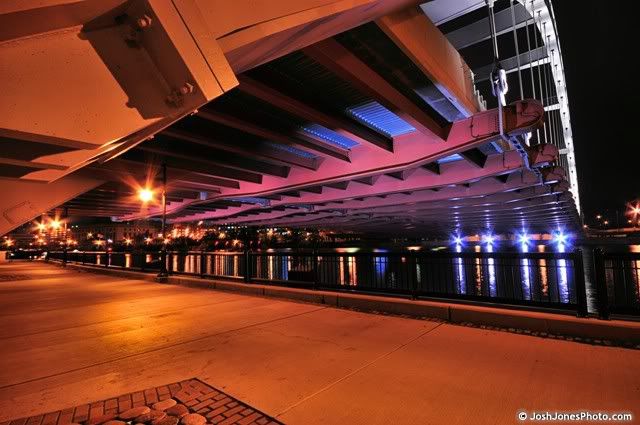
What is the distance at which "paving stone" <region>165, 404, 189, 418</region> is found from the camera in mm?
3033

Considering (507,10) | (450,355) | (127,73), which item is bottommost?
(450,355)

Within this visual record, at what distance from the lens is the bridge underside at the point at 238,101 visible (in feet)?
8.21

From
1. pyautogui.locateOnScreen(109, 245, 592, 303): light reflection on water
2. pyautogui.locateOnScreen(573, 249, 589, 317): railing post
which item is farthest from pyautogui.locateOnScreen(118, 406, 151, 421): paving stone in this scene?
pyautogui.locateOnScreen(573, 249, 589, 317): railing post

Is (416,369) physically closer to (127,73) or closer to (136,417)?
(136,417)

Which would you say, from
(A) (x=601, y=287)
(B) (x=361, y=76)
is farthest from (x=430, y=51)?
(A) (x=601, y=287)

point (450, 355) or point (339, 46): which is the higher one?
point (339, 46)

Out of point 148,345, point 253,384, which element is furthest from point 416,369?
point 148,345

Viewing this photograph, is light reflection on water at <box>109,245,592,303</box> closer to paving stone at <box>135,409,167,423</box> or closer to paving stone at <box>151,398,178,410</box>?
paving stone at <box>151,398,178,410</box>

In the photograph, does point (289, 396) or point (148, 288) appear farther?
point (148, 288)

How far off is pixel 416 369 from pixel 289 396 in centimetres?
162

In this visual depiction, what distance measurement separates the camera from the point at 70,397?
11.3 ft

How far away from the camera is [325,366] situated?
4137 mm

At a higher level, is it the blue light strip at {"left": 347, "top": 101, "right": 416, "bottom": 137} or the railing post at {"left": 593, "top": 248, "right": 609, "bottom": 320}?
the blue light strip at {"left": 347, "top": 101, "right": 416, "bottom": 137}

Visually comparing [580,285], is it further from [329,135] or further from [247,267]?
[247,267]
